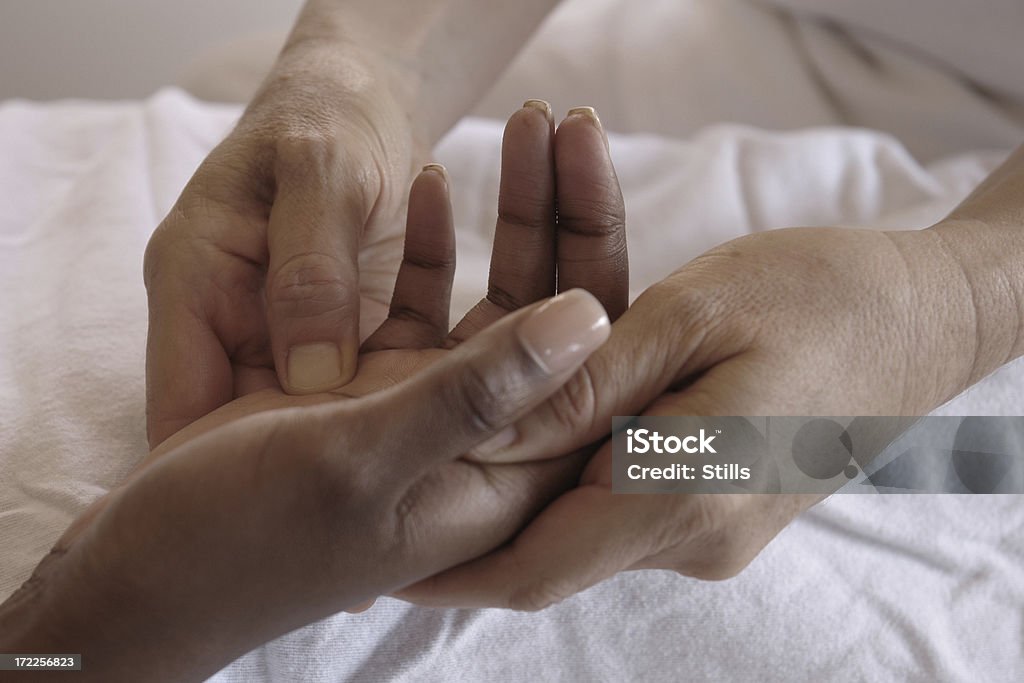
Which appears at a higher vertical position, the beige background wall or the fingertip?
the beige background wall

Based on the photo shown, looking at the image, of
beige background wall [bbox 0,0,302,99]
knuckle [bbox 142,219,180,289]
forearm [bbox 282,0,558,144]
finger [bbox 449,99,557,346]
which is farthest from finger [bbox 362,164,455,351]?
beige background wall [bbox 0,0,302,99]

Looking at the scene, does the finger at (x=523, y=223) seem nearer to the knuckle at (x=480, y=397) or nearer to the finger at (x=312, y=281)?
the finger at (x=312, y=281)

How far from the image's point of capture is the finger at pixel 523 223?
0.52 metres

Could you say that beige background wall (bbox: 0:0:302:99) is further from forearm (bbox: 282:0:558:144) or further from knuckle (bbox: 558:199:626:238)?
knuckle (bbox: 558:199:626:238)

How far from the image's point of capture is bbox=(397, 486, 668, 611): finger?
16.7 inches

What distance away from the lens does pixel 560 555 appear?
0.43 m

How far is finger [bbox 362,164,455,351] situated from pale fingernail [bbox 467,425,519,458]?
161 millimetres

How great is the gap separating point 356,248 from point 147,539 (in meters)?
0.26

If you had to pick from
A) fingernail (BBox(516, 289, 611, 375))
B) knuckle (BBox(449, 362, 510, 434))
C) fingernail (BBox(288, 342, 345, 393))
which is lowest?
fingernail (BBox(288, 342, 345, 393))

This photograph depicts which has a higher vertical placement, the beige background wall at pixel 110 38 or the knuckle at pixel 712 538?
the beige background wall at pixel 110 38

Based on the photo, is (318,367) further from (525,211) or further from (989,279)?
(989,279)

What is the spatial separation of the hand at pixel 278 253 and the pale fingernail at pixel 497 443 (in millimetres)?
143

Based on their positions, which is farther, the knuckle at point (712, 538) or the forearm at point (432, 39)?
the forearm at point (432, 39)

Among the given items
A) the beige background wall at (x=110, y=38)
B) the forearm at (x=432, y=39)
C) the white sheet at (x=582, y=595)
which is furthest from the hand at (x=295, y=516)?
the beige background wall at (x=110, y=38)
